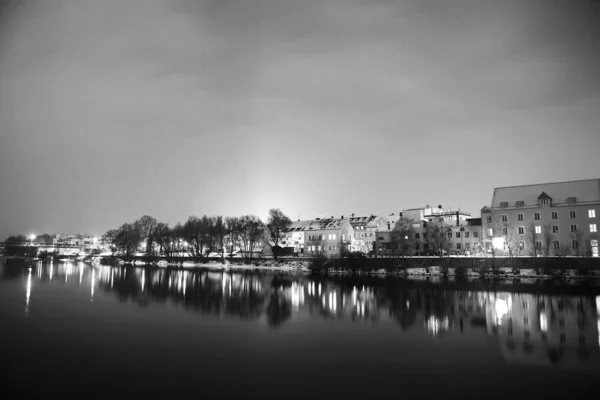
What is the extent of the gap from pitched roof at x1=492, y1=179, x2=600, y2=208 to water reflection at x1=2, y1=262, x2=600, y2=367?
113 feet

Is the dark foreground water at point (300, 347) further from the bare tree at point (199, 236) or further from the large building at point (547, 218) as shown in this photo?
the bare tree at point (199, 236)

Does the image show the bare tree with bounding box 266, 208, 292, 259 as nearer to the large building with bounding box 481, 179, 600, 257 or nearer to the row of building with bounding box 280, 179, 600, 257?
the row of building with bounding box 280, 179, 600, 257

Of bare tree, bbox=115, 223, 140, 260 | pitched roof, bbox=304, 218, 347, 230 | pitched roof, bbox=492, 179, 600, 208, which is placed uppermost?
pitched roof, bbox=492, 179, 600, 208

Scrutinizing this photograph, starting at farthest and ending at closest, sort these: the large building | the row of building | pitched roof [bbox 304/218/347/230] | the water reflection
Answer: pitched roof [bbox 304/218/347/230] < the row of building < the large building < the water reflection

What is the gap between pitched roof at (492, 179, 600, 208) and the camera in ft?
197

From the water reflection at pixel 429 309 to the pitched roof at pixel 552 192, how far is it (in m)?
34.6

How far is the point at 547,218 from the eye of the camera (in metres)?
61.6

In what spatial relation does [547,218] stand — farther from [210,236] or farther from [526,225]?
[210,236]

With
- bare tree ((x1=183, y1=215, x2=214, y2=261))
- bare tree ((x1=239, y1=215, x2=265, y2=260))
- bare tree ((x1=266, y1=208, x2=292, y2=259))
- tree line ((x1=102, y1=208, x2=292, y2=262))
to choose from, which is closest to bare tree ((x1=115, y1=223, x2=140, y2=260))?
tree line ((x1=102, y1=208, x2=292, y2=262))

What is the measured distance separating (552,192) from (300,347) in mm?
61471

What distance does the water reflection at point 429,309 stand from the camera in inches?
703

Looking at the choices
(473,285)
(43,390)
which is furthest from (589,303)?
(43,390)

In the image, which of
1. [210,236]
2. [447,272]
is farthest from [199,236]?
[447,272]

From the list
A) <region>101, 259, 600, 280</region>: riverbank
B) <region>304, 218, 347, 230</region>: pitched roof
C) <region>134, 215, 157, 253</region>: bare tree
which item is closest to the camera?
<region>101, 259, 600, 280</region>: riverbank
